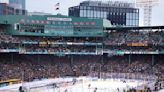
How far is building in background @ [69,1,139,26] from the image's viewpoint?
301ft

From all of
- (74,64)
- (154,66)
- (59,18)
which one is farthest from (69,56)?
(154,66)

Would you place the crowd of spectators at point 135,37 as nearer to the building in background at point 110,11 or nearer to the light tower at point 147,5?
the light tower at point 147,5

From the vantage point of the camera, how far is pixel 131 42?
5697 cm

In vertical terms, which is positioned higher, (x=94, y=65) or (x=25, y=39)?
(x=25, y=39)

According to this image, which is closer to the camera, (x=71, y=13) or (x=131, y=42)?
(x=131, y=42)

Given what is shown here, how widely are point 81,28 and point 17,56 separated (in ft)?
33.8

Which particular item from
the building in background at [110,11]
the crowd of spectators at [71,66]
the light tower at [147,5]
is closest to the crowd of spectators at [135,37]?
the crowd of spectators at [71,66]

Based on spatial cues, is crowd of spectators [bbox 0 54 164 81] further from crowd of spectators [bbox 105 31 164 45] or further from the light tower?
the light tower

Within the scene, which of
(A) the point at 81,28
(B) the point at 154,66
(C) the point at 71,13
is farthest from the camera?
(C) the point at 71,13

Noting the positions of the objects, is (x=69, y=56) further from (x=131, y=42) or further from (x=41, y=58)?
(x=131, y=42)

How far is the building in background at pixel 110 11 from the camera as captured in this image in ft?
301

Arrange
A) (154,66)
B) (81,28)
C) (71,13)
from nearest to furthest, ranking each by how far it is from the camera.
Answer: (154,66)
(81,28)
(71,13)

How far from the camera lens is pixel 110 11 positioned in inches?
3752

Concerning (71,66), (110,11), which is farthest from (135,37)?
(110,11)
